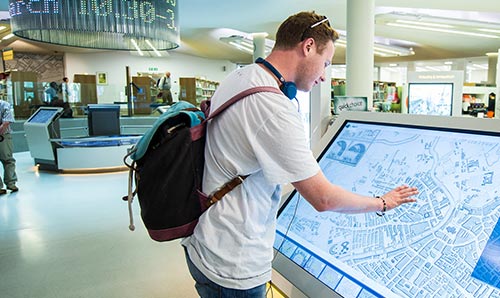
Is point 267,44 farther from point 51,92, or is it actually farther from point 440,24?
point 51,92

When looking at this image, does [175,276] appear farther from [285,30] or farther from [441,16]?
[441,16]

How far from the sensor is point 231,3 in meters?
9.56

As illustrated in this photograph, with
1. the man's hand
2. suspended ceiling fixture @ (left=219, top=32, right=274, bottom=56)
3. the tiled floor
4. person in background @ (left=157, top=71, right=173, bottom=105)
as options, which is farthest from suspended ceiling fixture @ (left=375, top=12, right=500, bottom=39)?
the man's hand

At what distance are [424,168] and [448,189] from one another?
0.34 ft

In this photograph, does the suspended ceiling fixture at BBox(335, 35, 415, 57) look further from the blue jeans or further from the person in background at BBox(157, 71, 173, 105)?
the blue jeans

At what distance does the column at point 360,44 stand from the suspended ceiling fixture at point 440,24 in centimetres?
488

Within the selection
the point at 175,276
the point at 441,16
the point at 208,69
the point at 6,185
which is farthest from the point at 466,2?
the point at 208,69

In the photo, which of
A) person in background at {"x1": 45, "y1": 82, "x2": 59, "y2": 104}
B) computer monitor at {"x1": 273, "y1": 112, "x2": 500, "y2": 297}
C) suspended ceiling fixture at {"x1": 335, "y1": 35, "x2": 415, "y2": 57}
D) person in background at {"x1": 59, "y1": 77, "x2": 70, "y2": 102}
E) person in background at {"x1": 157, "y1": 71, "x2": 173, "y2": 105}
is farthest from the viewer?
suspended ceiling fixture at {"x1": 335, "y1": 35, "x2": 415, "y2": 57}

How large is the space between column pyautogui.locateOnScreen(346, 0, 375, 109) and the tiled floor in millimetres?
3537

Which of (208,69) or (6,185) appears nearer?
(6,185)

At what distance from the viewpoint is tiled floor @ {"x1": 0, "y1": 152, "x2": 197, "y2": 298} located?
3.03 meters

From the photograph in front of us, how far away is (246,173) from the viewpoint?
3.58ft

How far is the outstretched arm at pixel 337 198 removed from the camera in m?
1.02

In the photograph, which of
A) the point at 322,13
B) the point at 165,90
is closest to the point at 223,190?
the point at 322,13
